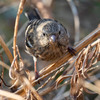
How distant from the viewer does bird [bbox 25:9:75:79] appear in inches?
113

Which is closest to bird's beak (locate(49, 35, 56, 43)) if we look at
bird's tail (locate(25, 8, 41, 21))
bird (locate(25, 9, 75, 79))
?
bird (locate(25, 9, 75, 79))

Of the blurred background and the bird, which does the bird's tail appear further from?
the blurred background

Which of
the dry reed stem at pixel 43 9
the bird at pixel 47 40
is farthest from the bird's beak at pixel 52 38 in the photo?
the dry reed stem at pixel 43 9

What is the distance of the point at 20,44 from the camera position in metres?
4.48

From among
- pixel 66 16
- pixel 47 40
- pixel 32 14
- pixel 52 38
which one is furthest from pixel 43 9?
pixel 52 38

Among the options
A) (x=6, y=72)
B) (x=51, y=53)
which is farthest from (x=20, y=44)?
(x=51, y=53)

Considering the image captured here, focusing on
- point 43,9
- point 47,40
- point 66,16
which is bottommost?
point 66,16

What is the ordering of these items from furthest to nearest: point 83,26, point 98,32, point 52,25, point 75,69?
point 83,26, point 52,25, point 98,32, point 75,69

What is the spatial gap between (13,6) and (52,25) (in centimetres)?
243

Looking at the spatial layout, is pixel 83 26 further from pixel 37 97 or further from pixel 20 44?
pixel 37 97

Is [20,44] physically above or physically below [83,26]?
above

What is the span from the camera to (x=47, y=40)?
2898 millimetres

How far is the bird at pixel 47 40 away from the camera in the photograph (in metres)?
2.86

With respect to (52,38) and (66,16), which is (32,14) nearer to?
(52,38)
